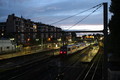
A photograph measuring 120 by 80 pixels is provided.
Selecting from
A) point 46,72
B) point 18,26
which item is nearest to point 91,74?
point 46,72

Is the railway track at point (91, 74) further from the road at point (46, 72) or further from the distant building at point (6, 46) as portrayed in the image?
the distant building at point (6, 46)

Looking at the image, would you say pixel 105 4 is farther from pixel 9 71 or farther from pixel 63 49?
pixel 63 49

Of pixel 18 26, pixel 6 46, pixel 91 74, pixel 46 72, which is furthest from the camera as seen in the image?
pixel 18 26

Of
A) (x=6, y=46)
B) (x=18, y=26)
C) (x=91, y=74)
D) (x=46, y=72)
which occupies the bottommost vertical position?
(x=91, y=74)

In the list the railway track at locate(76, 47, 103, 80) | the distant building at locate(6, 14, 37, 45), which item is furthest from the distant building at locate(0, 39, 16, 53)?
the railway track at locate(76, 47, 103, 80)

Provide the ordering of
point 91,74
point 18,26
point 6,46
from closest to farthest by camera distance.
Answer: point 91,74 → point 6,46 → point 18,26

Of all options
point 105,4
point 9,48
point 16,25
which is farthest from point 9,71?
point 16,25

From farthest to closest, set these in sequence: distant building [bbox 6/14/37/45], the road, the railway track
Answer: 1. distant building [bbox 6/14/37/45]
2. the railway track
3. the road

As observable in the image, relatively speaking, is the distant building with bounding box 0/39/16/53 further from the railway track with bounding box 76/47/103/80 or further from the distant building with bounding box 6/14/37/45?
the railway track with bounding box 76/47/103/80

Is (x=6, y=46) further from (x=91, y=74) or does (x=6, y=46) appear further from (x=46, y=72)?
(x=91, y=74)

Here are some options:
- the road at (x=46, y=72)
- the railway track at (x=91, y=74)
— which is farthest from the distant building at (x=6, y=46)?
the railway track at (x=91, y=74)

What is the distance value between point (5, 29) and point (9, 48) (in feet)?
96.0

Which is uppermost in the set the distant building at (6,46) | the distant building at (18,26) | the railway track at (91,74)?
the distant building at (18,26)

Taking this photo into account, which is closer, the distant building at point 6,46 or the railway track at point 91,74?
the railway track at point 91,74
